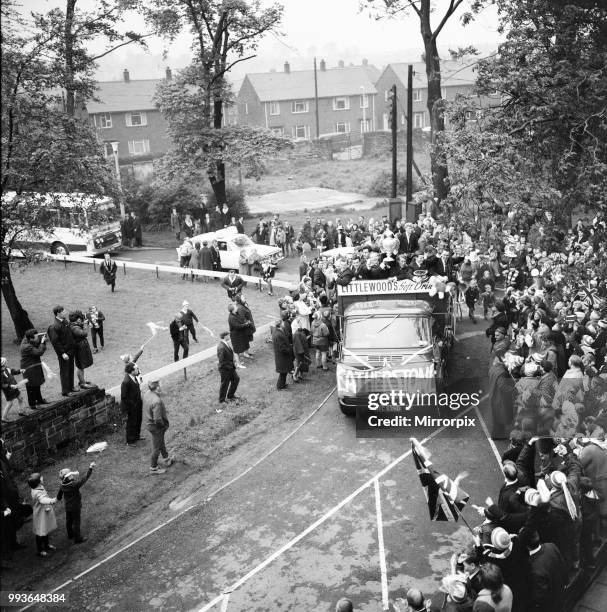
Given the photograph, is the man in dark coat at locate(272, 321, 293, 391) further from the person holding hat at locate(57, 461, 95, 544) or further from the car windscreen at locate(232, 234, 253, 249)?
the car windscreen at locate(232, 234, 253, 249)

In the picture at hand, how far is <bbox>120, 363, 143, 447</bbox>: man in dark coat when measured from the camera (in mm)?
13492

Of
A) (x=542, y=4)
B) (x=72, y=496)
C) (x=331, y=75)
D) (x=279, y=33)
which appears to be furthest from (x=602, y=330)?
(x=331, y=75)

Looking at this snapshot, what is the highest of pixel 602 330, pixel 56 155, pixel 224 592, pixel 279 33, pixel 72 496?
pixel 279 33

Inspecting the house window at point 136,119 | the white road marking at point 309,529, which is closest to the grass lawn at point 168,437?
the white road marking at point 309,529

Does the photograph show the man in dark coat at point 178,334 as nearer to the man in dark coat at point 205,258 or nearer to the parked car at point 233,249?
the man in dark coat at point 205,258

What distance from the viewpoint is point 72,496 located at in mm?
10516

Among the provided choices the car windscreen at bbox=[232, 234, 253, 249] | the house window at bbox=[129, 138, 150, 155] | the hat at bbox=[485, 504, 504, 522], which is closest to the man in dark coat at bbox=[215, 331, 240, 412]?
the hat at bbox=[485, 504, 504, 522]

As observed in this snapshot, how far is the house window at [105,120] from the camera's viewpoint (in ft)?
206

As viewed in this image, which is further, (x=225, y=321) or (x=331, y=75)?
(x=331, y=75)

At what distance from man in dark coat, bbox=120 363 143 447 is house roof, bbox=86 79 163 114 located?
53.8 metres

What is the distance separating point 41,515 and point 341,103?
71411mm

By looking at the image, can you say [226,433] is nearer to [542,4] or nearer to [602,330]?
[602,330]

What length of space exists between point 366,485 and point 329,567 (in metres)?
2.32

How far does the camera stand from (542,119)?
15.2 metres
